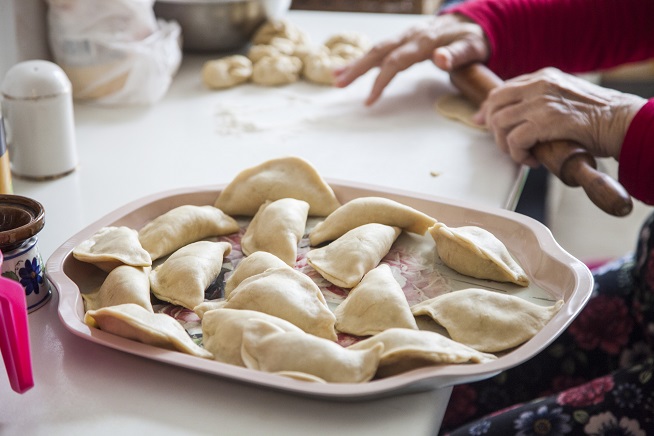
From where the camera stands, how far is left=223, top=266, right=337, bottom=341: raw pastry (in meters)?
0.76

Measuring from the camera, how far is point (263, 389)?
70cm

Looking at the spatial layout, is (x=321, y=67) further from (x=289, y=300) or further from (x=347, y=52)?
(x=289, y=300)

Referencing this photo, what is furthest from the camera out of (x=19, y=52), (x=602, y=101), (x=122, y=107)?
(x=122, y=107)

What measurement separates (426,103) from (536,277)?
2.40 ft

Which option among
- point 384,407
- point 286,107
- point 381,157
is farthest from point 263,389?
point 286,107

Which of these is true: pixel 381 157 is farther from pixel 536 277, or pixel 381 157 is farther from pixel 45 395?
pixel 45 395

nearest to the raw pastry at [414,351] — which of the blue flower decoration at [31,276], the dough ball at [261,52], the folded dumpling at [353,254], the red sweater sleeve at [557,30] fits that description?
the folded dumpling at [353,254]

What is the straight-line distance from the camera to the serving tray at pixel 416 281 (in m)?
0.67

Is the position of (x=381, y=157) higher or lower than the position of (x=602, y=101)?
lower

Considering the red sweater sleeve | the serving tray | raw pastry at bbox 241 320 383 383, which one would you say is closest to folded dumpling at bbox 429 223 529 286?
the serving tray

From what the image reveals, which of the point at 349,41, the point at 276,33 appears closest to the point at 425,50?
the point at 349,41

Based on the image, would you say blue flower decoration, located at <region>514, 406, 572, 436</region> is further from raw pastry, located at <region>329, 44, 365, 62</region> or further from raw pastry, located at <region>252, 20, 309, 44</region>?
raw pastry, located at <region>252, 20, 309, 44</region>

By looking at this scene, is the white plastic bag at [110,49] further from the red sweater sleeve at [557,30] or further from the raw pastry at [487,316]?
the raw pastry at [487,316]

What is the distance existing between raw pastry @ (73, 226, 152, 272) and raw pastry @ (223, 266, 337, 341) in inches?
5.3
